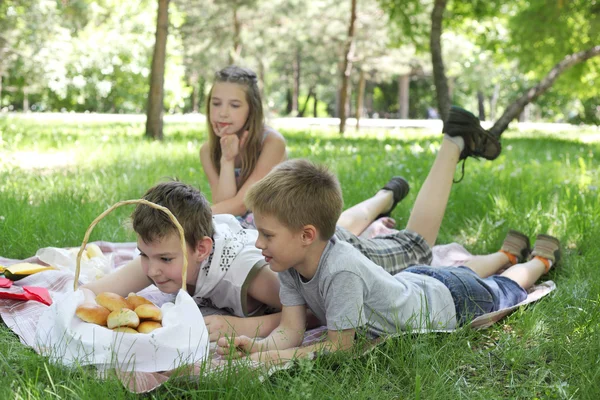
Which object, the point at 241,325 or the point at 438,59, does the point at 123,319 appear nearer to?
the point at 241,325

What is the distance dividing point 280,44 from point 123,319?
2401 cm

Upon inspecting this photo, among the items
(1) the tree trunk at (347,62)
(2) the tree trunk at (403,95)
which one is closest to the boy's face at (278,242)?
(1) the tree trunk at (347,62)

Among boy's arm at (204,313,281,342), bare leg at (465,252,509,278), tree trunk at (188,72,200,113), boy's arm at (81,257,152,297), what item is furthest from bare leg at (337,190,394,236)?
tree trunk at (188,72,200,113)

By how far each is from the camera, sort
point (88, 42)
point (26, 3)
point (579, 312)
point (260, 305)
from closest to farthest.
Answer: point (579, 312) → point (260, 305) → point (26, 3) → point (88, 42)

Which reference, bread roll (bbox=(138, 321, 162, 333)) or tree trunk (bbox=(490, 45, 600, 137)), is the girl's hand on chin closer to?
bread roll (bbox=(138, 321, 162, 333))

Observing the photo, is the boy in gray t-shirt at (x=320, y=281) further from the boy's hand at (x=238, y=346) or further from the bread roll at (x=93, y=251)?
the bread roll at (x=93, y=251)

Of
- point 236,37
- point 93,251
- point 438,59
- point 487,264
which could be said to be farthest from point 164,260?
point 236,37

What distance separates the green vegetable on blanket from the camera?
12.0 ft

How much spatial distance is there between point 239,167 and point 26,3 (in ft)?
49.8

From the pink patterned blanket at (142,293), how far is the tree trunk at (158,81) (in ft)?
24.9

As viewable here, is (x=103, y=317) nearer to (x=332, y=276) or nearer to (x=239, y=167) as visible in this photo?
(x=332, y=276)

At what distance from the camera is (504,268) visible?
4309 millimetres

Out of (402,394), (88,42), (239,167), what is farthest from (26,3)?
(402,394)

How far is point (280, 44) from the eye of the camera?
83.9 ft
